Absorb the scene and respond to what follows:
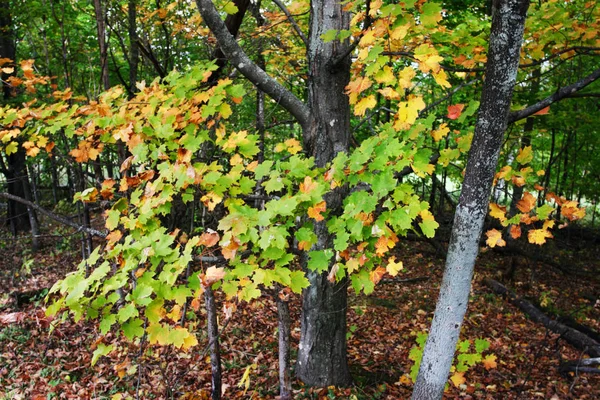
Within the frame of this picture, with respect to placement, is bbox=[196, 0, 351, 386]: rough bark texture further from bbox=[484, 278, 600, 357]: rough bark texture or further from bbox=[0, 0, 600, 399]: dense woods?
bbox=[484, 278, 600, 357]: rough bark texture

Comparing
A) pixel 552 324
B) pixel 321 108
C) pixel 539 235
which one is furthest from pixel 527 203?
pixel 552 324

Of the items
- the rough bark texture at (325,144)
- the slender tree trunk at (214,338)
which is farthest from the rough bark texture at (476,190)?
the slender tree trunk at (214,338)

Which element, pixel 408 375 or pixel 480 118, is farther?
pixel 408 375

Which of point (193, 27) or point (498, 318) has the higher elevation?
point (193, 27)

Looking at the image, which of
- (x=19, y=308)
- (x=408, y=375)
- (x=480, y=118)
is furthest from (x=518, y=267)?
(x=19, y=308)

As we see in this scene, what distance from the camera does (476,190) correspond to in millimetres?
2914

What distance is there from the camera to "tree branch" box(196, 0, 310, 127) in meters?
3.30

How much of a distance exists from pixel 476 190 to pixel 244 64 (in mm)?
2275

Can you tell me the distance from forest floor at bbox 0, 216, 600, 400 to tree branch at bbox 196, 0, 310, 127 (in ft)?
8.94

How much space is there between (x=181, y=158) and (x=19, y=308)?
7193 millimetres

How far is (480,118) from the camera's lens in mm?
2842

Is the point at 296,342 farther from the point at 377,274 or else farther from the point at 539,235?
the point at 539,235

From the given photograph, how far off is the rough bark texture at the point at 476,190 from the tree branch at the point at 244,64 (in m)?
1.81

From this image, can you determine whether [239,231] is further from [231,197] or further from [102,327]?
[102,327]
